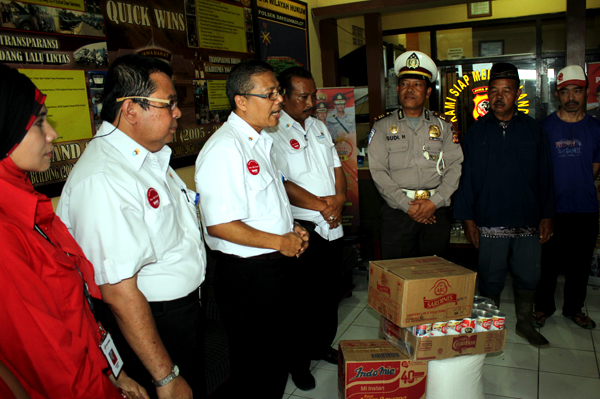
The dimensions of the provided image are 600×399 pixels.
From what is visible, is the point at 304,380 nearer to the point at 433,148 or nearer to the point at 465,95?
the point at 433,148

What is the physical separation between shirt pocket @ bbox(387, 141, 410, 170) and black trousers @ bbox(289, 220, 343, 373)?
60 cm

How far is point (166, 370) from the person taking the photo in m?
1.23

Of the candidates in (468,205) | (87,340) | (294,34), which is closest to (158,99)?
(87,340)

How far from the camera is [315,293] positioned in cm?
238

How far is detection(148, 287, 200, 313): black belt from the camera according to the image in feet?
4.28

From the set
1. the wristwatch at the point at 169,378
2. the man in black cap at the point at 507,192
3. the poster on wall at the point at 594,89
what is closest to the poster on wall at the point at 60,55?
the wristwatch at the point at 169,378

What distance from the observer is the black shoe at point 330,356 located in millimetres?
2607

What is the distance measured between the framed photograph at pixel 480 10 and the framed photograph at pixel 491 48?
0.33 metres

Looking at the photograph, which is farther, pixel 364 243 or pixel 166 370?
pixel 364 243

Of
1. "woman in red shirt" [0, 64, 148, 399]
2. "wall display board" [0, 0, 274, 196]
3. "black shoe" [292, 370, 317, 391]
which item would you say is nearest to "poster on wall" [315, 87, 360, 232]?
"wall display board" [0, 0, 274, 196]

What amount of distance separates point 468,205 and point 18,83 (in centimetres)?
243

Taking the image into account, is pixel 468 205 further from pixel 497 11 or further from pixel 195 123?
pixel 497 11

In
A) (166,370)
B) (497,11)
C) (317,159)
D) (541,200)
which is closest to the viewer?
(166,370)

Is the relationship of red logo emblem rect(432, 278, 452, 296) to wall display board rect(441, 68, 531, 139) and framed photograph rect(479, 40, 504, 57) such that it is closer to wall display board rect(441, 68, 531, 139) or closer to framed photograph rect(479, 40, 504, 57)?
wall display board rect(441, 68, 531, 139)
